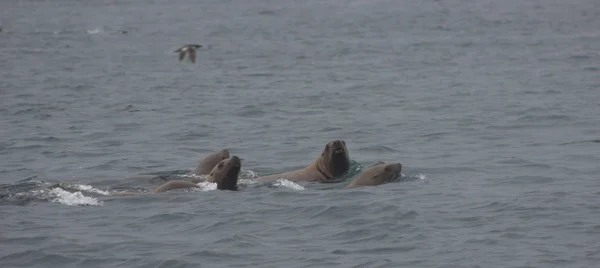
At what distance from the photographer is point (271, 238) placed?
42.9 feet

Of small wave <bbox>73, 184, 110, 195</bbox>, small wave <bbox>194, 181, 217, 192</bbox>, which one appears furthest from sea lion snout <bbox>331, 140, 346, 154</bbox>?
small wave <bbox>73, 184, 110, 195</bbox>

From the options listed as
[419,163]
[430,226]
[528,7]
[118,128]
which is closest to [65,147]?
[118,128]

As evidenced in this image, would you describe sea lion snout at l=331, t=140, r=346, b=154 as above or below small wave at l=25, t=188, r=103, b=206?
above

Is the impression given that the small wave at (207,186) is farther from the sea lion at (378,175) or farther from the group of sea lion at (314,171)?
the sea lion at (378,175)

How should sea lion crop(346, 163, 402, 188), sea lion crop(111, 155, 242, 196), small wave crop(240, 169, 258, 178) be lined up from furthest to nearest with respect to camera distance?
1. small wave crop(240, 169, 258, 178)
2. sea lion crop(346, 163, 402, 188)
3. sea lion crop(111, 155, 242, 196)

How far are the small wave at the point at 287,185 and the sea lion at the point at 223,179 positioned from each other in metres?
0.60

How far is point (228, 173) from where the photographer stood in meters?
16.1

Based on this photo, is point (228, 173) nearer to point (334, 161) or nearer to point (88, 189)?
point (334, 161)

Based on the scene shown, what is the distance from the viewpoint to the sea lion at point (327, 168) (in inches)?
665

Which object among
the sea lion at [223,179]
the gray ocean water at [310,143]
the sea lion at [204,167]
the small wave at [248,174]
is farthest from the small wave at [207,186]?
the small wave at [248,174]

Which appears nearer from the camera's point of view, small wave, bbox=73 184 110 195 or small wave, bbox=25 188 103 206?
small wave, bbox=25 188 103 206

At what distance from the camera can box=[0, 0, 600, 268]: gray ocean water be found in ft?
41.9

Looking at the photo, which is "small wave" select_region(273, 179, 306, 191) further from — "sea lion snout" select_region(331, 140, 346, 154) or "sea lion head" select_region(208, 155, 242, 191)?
"sea lion snout" select_region(331, 140, 346, 154)

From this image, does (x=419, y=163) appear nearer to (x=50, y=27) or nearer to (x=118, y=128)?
(x=118, y=128)
